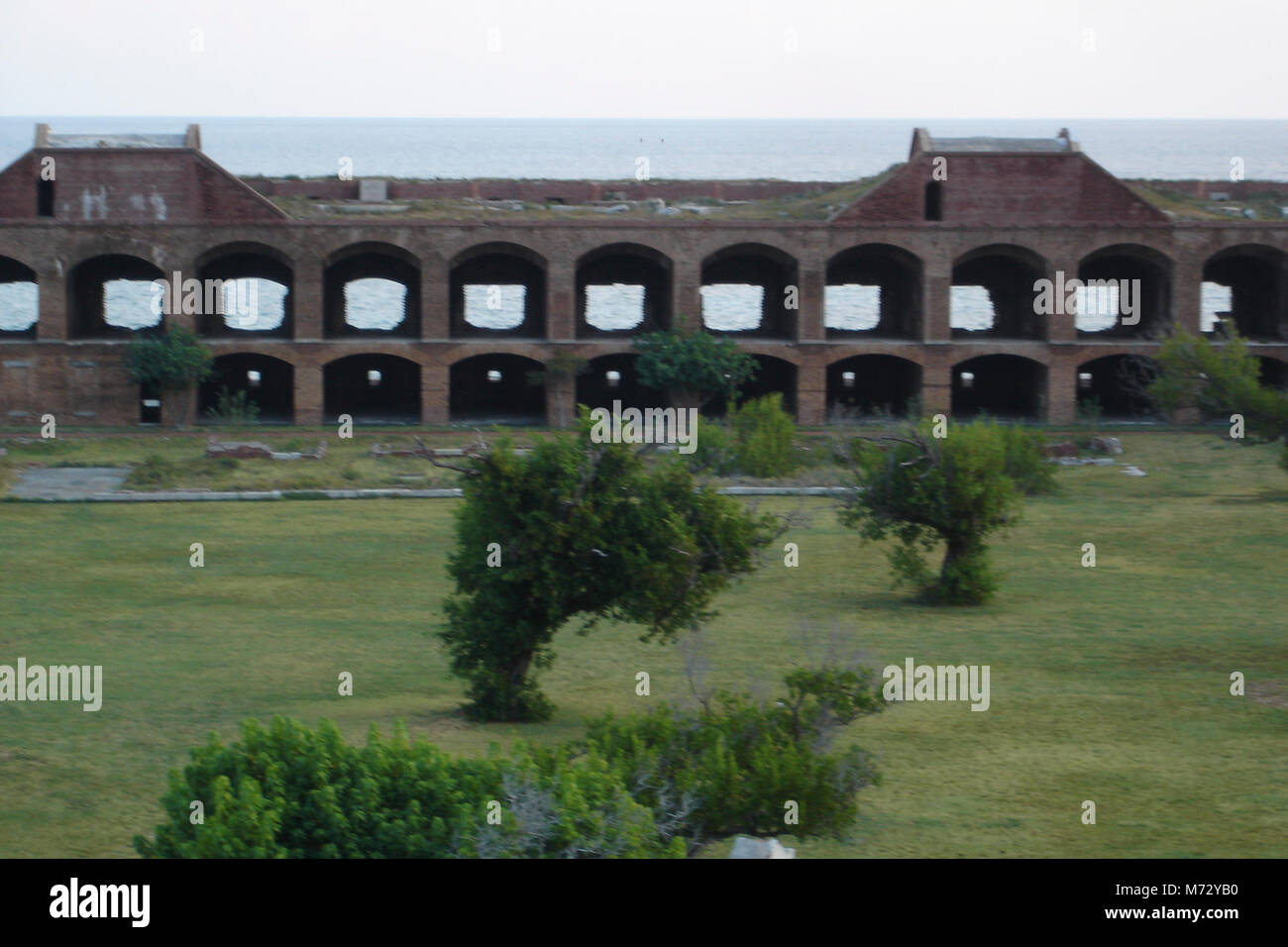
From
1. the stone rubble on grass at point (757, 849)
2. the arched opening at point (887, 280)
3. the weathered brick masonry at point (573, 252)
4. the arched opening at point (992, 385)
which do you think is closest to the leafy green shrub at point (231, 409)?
the weathered brick masonry at point (573, 252)

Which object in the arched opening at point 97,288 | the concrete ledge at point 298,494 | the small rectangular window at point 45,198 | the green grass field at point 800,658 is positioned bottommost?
the green grass field at point 800,658

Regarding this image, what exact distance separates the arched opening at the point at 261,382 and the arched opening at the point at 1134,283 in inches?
729

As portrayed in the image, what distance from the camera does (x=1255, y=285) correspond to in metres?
37.1

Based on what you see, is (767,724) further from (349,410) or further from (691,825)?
(349,410)

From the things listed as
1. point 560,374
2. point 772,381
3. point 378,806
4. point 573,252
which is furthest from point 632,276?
point 378,806

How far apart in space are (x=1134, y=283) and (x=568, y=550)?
27.6m

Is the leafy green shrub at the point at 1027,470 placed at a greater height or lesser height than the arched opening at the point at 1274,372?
lesser

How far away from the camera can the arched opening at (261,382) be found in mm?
35844

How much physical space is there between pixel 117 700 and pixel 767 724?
622 cm

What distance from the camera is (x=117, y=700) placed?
1283 centimetres

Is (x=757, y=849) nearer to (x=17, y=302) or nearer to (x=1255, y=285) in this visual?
(x=1255, y=285)

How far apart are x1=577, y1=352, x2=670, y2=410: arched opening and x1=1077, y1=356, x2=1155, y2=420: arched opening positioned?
33.2 feet

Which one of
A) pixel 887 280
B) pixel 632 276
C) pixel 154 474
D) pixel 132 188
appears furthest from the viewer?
pixel 887 280

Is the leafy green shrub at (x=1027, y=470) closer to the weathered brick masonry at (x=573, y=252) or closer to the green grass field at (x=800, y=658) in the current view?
the green grass field at (x=800, y=658)
